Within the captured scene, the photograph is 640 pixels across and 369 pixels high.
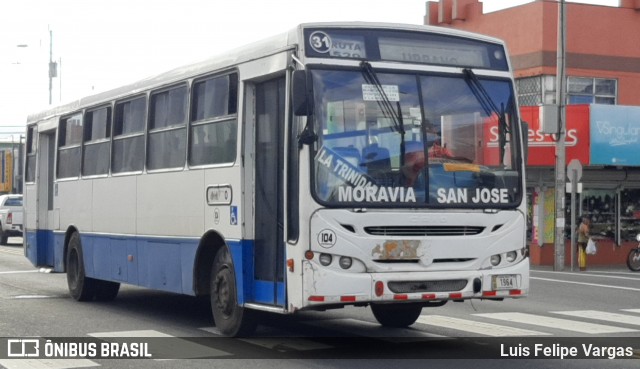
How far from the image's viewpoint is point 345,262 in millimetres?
10320

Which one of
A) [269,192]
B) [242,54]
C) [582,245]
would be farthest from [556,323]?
[582,245]

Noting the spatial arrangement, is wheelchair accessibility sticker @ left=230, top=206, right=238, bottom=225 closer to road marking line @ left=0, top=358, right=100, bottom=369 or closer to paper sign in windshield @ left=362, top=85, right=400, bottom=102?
paper sign in windshield @ left=362, top=85, right=400, bottom=102

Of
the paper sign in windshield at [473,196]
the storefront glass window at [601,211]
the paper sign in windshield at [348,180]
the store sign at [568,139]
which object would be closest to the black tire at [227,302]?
the paper sign in windshield at [348,180]

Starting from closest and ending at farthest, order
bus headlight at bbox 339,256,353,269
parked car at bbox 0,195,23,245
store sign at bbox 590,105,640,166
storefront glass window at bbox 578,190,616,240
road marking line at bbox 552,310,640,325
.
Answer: bus headlight at bbox 339,256,353,269, road marking line at bbox 552,310,640,325, store sign at bbox 590,105,640,166, storefront glass window at bbox 578,190,616,240, parked car at bbox 0,195,23,245

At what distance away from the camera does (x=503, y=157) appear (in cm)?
1127

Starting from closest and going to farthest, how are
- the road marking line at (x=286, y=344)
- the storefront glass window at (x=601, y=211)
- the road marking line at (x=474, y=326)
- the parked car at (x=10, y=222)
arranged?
the road marking line at (x=286, y=344), the road marking line at (x=474, y=326), the storefront glass window at (x=601, y=211), the parked car at (x=10, y=222)

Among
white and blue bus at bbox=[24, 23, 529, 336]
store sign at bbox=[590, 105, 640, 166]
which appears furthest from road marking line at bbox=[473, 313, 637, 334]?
store sign at bbox=[590, 105, 640, 166]

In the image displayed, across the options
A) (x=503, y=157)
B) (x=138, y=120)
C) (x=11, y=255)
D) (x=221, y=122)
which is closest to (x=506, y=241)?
(x=503, y=157)

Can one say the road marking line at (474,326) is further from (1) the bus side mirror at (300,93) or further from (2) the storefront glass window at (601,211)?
(2) the storefront glass window at (601,211)

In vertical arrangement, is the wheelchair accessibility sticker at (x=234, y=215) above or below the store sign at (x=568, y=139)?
below

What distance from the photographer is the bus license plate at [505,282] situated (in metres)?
10.9

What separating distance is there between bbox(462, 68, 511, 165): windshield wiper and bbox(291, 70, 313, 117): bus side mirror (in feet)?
5.99

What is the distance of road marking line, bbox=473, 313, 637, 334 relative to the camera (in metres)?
13.2

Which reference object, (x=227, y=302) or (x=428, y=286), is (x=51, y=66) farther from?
(x=428, y=286)
